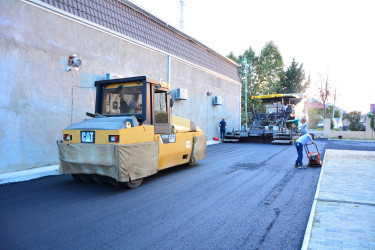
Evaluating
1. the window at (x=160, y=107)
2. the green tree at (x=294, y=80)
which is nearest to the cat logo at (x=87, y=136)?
the window at (x=160, y=107)

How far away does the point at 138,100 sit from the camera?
20.4 ft

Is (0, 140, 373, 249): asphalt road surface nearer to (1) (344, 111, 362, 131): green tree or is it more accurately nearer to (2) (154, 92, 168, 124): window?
(2) (154, 92, 168, 124): window

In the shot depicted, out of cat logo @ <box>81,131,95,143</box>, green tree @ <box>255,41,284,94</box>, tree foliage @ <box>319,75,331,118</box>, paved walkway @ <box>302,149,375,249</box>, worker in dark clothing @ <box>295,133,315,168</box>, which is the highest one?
green tree @ <box>255,41,284,94</box>

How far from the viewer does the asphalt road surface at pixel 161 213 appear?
10.6ft

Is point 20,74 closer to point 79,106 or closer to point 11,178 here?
point 79,106

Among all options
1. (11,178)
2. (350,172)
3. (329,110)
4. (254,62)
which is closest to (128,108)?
(11,178)

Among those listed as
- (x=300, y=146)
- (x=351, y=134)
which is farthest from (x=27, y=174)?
(x=351, y=134)

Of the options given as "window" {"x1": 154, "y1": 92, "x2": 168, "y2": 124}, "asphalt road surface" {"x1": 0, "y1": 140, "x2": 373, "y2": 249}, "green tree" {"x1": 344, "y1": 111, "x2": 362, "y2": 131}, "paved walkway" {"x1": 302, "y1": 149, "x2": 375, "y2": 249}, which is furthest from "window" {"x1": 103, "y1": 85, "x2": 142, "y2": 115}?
"green tree" {"x1": 344, "y1": 111, "x2": 362, "y2": 131}

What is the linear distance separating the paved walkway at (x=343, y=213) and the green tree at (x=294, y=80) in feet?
121

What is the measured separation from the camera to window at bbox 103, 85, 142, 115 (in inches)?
245

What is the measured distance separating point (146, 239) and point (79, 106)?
6.65 metres

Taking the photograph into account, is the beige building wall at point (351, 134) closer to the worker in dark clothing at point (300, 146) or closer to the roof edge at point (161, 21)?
the roof edge at point (161, 21)

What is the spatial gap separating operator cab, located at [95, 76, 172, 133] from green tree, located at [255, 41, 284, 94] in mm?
36948

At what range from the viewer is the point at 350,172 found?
7.17 m
